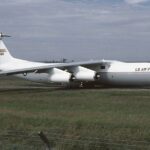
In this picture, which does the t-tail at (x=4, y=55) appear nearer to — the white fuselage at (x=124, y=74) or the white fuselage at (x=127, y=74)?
the white fuselage at (x=124, y=74)

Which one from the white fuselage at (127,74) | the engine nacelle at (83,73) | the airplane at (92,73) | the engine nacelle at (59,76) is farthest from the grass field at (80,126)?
the engine nacelle at (59,76)

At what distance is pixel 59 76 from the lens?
43.9 metres

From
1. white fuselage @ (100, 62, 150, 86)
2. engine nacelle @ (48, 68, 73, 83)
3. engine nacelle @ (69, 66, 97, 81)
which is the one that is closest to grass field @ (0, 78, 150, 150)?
white fuselage @ (100, 62, 150, 86)

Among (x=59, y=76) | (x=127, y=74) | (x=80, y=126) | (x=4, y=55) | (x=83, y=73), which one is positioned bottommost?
(x=80, y=126)

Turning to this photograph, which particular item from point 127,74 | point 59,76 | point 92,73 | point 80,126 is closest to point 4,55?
point 59,76

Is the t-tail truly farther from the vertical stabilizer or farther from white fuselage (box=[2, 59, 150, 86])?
white fuselage (box=[2, 59, 150, 86])

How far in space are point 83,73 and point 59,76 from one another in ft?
7.12

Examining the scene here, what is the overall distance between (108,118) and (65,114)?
266 centimetres

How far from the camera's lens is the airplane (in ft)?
140

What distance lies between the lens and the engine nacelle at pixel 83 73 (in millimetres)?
43178

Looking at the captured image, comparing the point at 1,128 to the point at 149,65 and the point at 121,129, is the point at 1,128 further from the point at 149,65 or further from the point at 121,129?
the point at 149,65

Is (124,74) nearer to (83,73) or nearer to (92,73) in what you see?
(92,73)

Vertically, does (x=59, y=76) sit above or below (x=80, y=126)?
above

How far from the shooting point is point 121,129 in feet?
54.6
